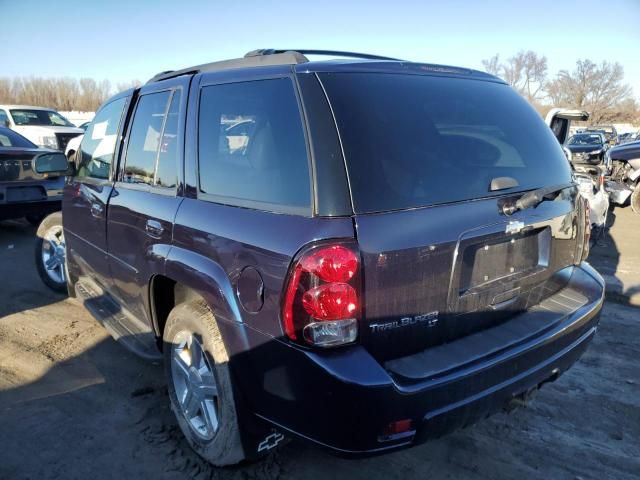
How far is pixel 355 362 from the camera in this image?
Answer: 1844 millimetres

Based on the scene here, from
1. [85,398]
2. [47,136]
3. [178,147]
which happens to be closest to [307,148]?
[178,147]

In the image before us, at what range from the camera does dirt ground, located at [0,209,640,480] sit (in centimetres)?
258

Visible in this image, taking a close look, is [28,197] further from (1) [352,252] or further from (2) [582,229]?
(2) [582,229]

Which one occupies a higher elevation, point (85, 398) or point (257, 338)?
point (257, 338)

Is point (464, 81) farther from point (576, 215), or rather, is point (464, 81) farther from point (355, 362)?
point (355, 362)

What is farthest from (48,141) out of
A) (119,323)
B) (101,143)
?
(119,323)

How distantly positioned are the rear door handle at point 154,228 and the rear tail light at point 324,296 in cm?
112

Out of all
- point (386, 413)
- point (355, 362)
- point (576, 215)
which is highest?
point (576, 215)

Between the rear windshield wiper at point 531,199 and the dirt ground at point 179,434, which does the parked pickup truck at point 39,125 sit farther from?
the rear windshield wiper at point 531,199

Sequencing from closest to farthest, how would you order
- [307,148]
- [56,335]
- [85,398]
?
[307,148], [85,398], [56,335]

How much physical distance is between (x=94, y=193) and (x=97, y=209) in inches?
6.3

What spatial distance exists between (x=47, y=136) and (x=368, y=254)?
534 inches

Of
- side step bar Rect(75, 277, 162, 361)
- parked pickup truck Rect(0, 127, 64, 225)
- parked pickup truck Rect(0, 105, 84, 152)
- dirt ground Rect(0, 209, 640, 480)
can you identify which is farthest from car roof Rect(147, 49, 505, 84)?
parked pickup truck Rect(0, 105, 84, 152)

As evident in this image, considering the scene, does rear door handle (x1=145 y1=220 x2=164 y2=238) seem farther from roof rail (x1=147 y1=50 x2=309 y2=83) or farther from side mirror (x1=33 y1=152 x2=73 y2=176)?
side mirror (x1=33 y1=152 x2=73 y2=176)
